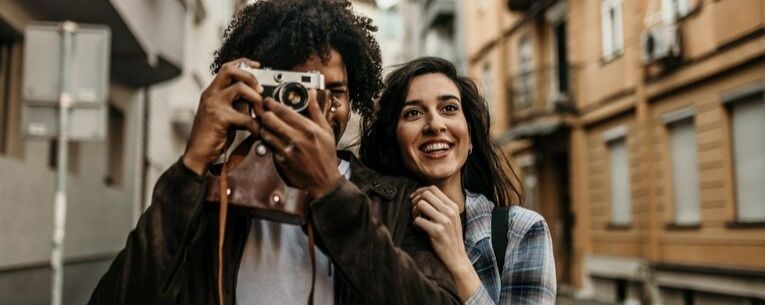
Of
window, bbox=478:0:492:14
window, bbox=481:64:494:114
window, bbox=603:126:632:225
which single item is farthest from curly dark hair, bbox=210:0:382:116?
window, bbox=478:0:492:14

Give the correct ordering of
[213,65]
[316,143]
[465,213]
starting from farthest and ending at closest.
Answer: [465,213]
[213,65]
[316,143]

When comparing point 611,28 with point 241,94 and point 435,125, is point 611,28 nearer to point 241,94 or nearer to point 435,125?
point 435,125

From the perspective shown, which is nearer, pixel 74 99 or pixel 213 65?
pixel 213 65

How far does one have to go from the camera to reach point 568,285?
1898 cm

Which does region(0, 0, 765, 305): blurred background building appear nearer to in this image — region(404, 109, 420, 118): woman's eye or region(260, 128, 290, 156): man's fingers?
region(404, 109, 420, 118): woman's eye

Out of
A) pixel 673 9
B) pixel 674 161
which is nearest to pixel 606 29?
pixel 673 9

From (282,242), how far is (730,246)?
1135cm

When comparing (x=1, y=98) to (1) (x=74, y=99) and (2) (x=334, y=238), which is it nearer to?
(1) (x=74, y=99)

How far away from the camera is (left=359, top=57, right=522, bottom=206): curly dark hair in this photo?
2.73 m

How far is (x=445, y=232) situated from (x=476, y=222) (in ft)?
1.69

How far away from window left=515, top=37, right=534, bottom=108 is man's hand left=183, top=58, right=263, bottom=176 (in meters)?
18.6

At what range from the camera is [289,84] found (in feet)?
5.62

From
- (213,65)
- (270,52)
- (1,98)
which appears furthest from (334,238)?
(1,98)

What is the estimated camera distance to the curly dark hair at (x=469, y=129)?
8.96ft
